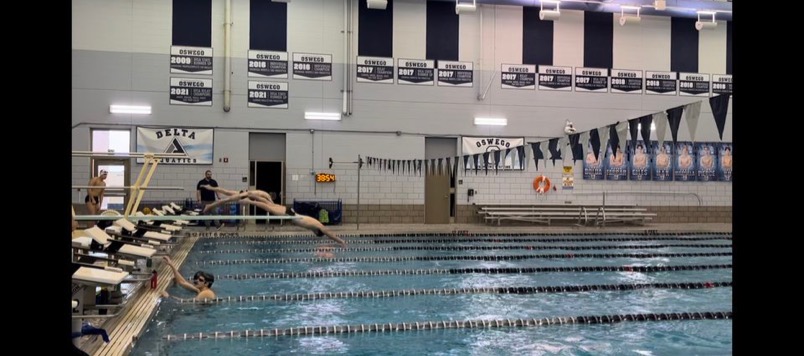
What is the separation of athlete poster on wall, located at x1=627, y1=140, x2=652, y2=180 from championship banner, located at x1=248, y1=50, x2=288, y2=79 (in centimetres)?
1030

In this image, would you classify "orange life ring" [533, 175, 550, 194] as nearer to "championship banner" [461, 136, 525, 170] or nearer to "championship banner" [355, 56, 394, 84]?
"championship banner" [461, 136, 525, 170]

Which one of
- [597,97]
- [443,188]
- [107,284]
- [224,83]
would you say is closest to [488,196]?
[443,188]

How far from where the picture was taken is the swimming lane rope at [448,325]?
512 centimetres

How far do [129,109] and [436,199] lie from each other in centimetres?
840

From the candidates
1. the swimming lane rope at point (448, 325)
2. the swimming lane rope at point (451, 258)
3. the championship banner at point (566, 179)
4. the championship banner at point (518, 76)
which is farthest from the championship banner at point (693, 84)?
the swimming lane rope at point (448, 325)

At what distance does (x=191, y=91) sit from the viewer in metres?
15.5

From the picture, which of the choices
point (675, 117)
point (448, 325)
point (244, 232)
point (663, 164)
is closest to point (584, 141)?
point (675, 117)

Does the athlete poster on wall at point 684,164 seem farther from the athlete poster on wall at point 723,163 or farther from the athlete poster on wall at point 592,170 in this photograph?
the athlete poster on wall at point 592,170

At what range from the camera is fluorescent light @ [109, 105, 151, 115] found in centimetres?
1520

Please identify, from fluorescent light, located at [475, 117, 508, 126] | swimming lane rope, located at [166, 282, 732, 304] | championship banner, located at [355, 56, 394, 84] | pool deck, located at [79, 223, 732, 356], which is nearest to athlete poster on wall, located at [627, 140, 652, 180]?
pool deck, located at [79, 223, 732, 356]

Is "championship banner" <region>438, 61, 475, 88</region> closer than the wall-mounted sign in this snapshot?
No

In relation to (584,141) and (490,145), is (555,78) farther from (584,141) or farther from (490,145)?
(584,141)
